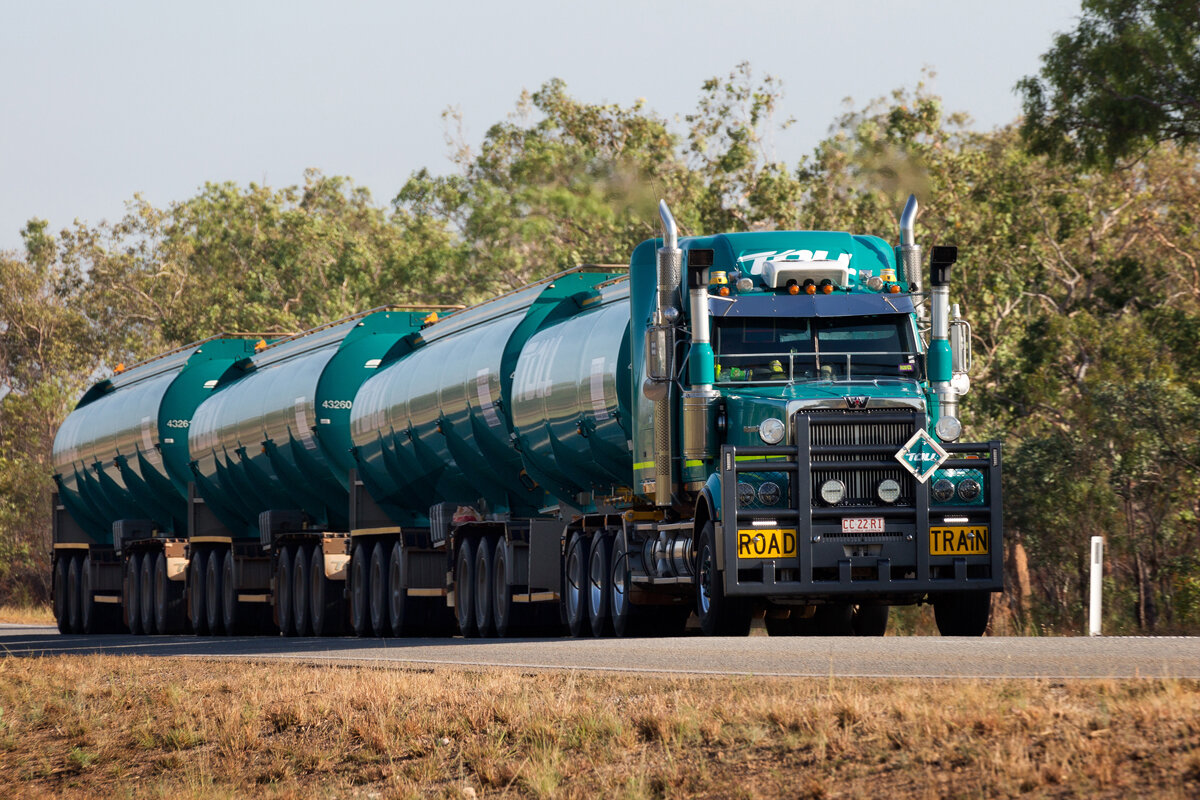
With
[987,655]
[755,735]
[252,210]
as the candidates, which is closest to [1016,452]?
[987,655]

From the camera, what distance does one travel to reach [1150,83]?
2797 cm

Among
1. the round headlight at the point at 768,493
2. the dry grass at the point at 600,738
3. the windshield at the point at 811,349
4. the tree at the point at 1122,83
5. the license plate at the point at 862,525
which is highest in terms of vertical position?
the tree at the point at 1122,83

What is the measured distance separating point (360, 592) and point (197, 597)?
6326 millimetres

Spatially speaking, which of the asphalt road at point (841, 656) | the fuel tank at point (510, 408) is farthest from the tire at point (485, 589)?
the asphalt road at point (841, 656)

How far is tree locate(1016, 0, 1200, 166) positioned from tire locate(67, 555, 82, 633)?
21.3 m

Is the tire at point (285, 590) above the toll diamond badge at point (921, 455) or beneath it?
beneath

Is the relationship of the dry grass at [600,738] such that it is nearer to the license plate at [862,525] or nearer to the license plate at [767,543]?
the license plate at [767,543]

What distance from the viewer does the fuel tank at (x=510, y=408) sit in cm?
2055

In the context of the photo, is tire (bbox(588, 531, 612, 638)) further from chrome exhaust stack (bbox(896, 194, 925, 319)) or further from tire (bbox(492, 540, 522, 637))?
chrome exhaust stack (bbox(896, 194, 925, 319))

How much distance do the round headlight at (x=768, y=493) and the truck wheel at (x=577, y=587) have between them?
14.9 feet

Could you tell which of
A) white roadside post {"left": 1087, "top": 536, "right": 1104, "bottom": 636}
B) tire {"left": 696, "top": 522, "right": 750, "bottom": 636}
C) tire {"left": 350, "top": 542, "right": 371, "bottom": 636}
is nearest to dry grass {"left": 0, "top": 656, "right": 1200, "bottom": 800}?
tire {"left": 696, "top": 522, "right": 750, "bottom": 636}

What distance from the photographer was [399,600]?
26812 mm

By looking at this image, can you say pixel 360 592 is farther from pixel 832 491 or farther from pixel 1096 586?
pixel 832 491

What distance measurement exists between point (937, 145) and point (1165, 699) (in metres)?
33.8
